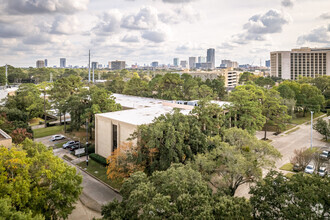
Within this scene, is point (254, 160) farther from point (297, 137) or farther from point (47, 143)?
point (47, 143)

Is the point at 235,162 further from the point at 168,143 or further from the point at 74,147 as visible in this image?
the point at 74,147

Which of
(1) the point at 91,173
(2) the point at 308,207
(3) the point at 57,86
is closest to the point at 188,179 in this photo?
(2) the point at 308,207

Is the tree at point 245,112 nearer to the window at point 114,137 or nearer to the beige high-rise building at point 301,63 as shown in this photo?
the window at point 114,137

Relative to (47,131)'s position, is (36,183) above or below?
above

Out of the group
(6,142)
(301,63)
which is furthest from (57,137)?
(301,63)

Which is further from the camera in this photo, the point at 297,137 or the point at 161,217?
the point at 297,137

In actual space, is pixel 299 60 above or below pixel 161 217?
above

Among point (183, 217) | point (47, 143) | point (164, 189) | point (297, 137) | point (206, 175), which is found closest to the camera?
point (183, 217)
